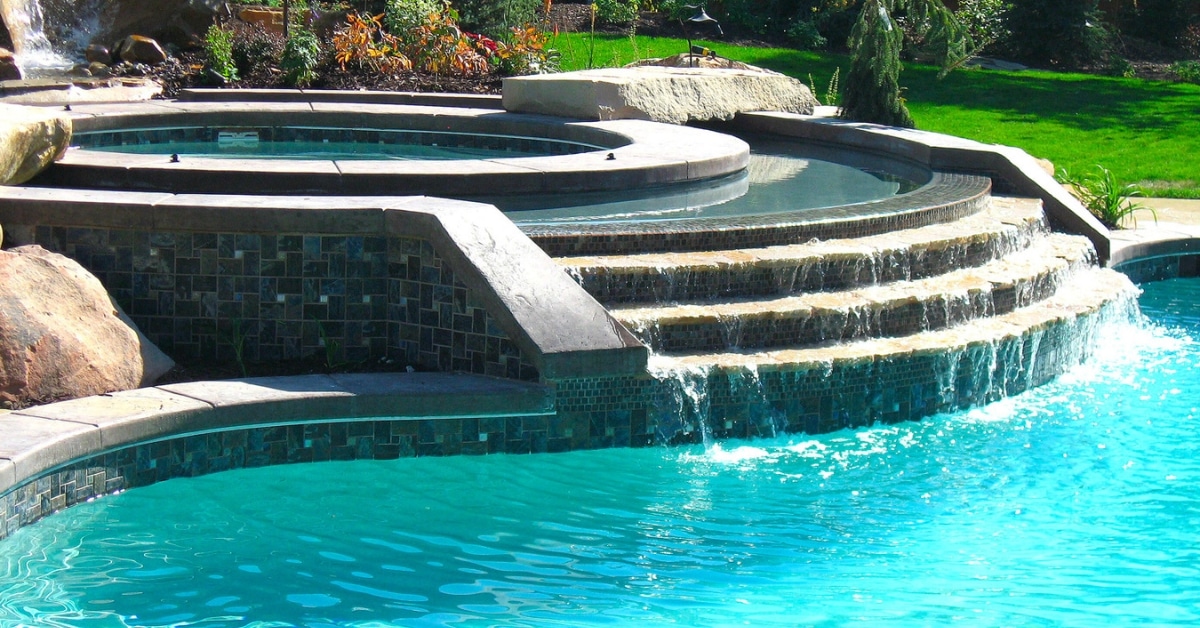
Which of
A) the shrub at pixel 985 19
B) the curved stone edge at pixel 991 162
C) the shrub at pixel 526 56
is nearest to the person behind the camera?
the curved stone edge at pixel 991 162

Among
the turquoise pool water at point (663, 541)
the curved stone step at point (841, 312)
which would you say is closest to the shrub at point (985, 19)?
the curved stone step at point (841, 312)

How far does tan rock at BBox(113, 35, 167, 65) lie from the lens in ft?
57.3

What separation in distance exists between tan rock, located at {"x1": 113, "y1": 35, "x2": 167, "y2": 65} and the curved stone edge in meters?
8.85

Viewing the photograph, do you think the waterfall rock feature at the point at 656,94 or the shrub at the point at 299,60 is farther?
the shrub at the point at 299,60

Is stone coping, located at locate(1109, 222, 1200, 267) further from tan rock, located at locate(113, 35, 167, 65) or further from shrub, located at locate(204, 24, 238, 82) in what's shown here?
tan rock, located at locate(113, 35, 167, 65)

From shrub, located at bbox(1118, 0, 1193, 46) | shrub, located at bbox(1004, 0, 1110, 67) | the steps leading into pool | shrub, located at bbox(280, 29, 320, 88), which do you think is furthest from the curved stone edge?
shrub, located at bbox(1118, 0, 1193, 46)

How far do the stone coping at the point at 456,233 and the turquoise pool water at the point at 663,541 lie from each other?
592 mm

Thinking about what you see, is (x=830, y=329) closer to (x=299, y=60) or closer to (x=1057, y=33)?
(x=299, y=60)

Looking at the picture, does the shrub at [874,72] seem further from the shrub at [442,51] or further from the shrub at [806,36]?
the shrub at [806,36]

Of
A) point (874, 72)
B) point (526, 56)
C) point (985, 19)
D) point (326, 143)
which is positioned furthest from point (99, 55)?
point (985, 19)

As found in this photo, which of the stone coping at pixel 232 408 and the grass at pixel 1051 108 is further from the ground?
the grass at pixel 1051 108

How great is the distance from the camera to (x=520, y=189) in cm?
962

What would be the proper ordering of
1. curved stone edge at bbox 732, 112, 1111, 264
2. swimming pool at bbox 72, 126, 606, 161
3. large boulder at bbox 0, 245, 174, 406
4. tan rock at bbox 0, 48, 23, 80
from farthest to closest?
tan rock at bbox 0, 48, 23, 80
swimming pool at bbox 72, 126, 606, 161
curved stone edge at bbox 732, 112, 1111, 264
large boulder at bbox 0, 245, 174, 406

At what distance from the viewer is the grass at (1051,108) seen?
16.2 metres
